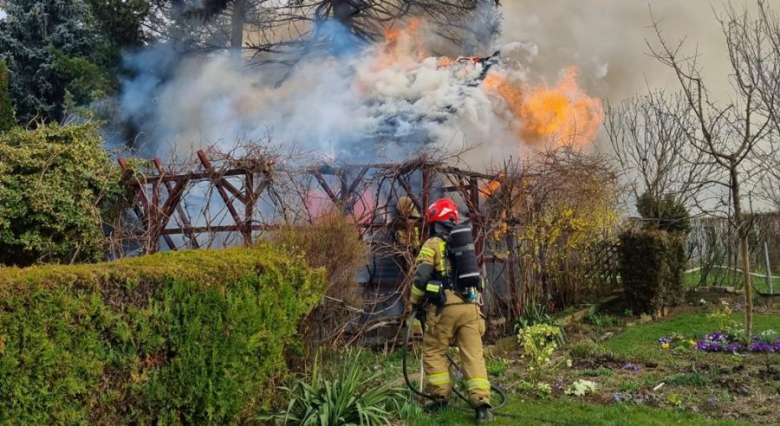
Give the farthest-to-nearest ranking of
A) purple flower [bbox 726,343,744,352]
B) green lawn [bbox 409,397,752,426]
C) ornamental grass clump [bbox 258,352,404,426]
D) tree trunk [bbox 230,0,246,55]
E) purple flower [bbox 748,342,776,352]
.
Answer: tree trunk [bbox 230,0,246,55] < purple flower [bbox 726,343,744,352] < purple flower [bbox 748,342,776,352] < green lawn [bbox 409,397,752,426] < ornamental grass clump [bbox 258,352,404,426]

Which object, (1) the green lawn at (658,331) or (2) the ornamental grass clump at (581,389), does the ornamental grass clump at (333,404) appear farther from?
(1) the green lawn at (658,331)

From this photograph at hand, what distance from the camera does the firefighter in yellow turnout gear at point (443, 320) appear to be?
525 centimetres

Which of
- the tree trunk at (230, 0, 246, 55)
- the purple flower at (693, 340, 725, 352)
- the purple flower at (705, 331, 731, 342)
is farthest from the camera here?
the tree trunk at (230, 0, 246, 55)

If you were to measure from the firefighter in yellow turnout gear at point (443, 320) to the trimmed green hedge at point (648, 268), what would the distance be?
23.7 feet

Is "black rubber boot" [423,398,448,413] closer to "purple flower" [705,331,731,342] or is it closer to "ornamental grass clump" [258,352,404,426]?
"ornamental grass clump" [258,352,404,426]

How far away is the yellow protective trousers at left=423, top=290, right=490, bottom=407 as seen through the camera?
527 cm

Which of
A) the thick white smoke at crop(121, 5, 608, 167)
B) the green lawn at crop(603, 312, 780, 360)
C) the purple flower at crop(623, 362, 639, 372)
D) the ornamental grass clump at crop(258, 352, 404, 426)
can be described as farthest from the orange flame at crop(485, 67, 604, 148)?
the ornamental grass clump at crop(258, 352, 404, 426)

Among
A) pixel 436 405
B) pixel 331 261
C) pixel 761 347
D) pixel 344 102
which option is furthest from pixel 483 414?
pixel 344 102

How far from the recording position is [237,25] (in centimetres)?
1945

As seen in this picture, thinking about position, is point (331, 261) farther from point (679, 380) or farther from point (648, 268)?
point (648, 268)

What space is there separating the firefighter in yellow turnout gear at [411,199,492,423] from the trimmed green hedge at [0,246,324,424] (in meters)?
1.01

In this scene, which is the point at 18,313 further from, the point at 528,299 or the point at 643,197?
the point at 643,197

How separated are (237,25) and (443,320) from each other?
16.8 m

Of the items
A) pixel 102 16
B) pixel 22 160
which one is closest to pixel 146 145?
pixel 102 16
